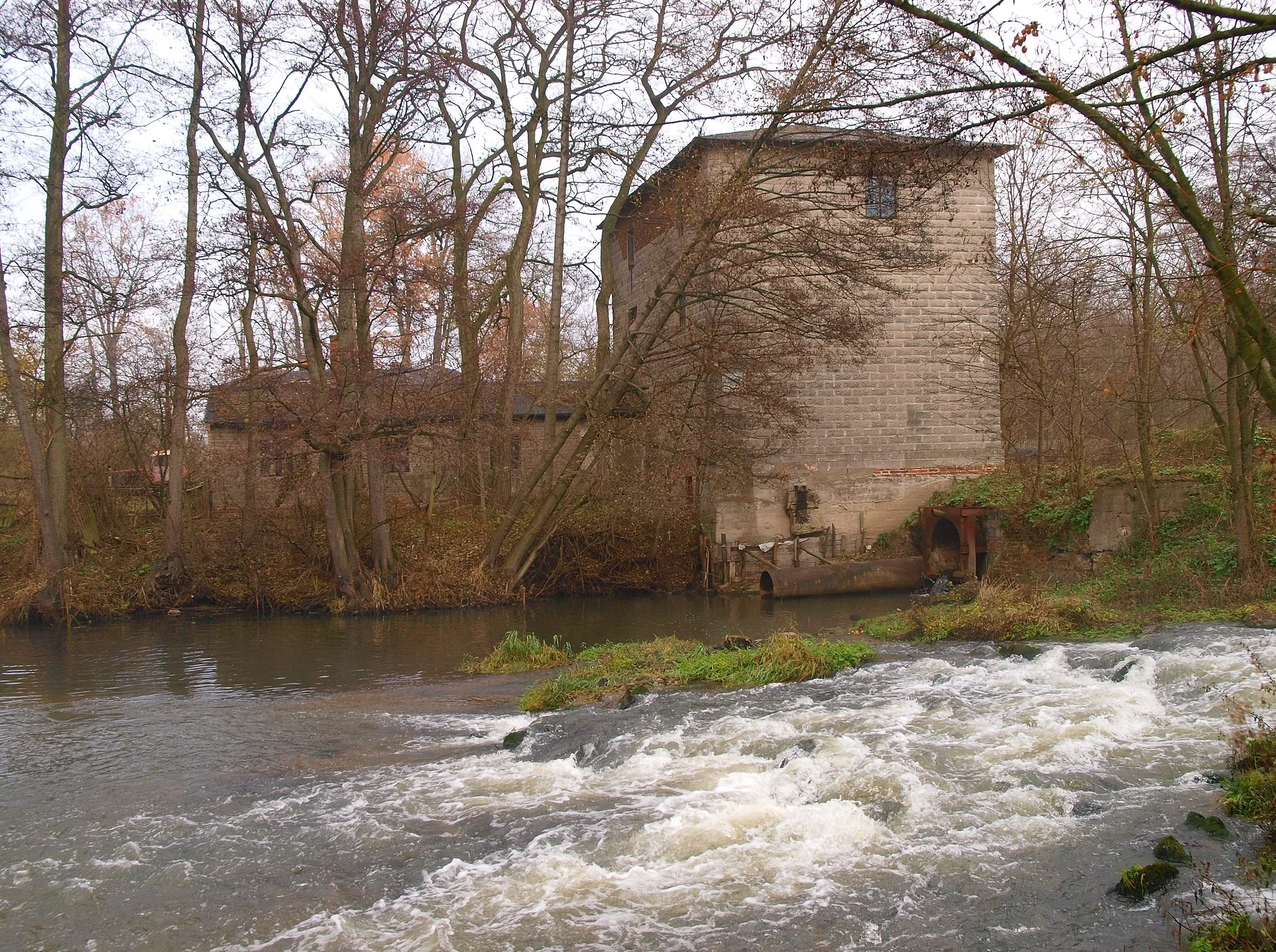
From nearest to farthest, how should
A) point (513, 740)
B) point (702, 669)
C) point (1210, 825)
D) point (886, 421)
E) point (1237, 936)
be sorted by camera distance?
point (1237, 936) → point (1210, 825) → point (513, 740) → point (702, 669) → point (886, 421)

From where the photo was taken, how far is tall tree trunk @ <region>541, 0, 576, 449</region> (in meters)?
21.7

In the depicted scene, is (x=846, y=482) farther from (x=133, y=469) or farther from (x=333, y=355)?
(x=133, y=469)

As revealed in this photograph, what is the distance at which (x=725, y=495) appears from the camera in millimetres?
22219

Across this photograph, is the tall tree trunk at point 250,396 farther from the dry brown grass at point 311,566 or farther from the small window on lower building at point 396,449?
the small window on lower building at point 396,449

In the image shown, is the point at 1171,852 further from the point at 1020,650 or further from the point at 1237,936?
the point at 1020,650

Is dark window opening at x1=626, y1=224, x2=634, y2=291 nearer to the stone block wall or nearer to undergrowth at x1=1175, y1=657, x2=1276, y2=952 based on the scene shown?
the stone block wall

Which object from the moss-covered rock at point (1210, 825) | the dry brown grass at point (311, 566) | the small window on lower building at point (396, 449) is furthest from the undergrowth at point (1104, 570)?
the small window on lower building at point (396, 449)

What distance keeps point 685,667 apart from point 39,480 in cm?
1350

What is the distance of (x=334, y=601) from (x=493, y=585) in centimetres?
315

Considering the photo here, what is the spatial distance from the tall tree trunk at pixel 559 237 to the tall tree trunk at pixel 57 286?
934 centimetres

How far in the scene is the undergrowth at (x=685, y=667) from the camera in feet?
34.5

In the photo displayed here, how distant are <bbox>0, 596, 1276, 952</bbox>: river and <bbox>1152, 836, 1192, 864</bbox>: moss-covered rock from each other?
0.19 metres

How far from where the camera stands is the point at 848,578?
66.9 ft

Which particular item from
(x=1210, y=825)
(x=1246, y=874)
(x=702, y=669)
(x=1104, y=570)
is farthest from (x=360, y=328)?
(x=1246, y=874)
